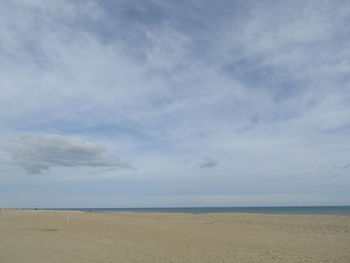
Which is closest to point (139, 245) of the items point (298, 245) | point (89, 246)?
point (89, 246)

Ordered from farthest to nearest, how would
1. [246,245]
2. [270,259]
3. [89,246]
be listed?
[246,245] → [89,246] → [270,259]

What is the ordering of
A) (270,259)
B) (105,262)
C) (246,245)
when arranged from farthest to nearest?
1. (246,245)
2. (270,259)
3. (105,262)

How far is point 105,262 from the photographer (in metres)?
9.99

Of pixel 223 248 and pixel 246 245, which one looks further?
pixel 246 245

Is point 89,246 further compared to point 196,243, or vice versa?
point 196,243

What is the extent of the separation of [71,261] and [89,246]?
3.54m

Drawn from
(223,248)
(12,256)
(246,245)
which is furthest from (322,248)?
(12,256)

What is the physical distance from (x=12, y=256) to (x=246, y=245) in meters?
11.2

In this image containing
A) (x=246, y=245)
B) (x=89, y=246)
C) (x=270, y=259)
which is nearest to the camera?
(x=270, y=259)

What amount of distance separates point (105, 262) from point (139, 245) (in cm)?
422

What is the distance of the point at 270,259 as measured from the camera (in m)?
11.0

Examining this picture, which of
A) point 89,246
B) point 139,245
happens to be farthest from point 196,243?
point 89,246

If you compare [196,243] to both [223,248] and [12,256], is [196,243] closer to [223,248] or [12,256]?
[223,248]

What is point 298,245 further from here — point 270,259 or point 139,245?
point 139,245
